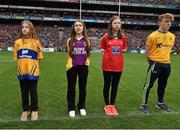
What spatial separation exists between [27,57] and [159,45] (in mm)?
2872

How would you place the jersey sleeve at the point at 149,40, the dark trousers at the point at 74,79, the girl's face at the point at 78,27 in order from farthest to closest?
the jersey sleeve at the point at 149,40 < the dark trousers at the point at 74,79 < the girl's face at the point at 78,27

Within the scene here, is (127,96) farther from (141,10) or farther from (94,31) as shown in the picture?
(141,10)

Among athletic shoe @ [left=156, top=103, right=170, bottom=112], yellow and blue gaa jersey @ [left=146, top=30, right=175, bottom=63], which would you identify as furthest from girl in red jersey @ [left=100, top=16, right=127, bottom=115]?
athletic shoe @ [left=156, top=103, right=170, bottom=112]

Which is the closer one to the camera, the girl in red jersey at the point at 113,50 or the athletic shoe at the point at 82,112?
the athletic shoe at the point at 82,112

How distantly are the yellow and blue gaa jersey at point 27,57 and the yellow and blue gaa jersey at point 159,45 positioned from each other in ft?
8.20

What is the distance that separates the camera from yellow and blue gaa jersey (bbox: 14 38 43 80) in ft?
23.3

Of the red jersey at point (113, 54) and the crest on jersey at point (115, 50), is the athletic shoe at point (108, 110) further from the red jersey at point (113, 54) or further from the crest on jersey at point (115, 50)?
the crest on jersey at point (115, 50)

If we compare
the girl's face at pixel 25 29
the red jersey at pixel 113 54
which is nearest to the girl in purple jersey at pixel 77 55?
the red jersey at pixel 113 54

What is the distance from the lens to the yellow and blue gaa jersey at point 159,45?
7797 mm

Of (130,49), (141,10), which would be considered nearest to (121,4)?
(141,10)

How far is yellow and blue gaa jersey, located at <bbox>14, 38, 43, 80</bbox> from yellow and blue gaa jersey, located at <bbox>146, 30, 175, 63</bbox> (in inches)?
98.5

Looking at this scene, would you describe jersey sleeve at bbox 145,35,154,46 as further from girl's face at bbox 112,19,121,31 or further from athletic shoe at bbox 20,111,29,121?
athletic shoe at bbox 20,111,29,121

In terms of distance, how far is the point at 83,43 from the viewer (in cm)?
736

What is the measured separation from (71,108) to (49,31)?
5164cm
